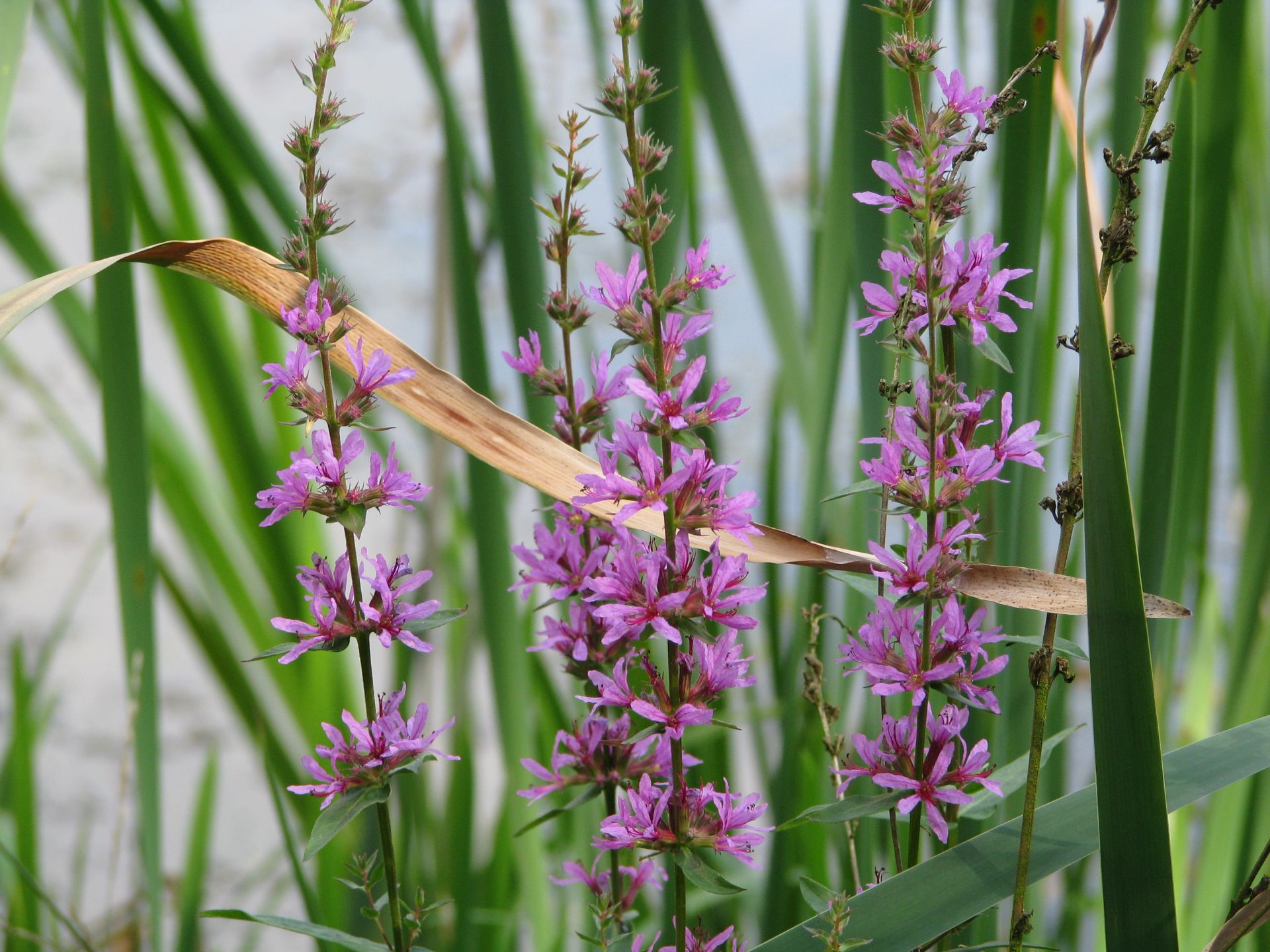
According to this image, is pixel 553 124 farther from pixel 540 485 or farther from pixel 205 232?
pixel 540 485

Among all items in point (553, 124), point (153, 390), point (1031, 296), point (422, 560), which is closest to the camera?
point (1031, 296)

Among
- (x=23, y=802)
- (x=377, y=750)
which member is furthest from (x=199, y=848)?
(x=377, y=750)

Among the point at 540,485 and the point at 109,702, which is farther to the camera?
the point at 109,702

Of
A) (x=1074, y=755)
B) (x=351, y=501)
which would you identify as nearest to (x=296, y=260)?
(x=351, y=501)

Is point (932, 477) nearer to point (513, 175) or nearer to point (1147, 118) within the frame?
point (1147, 118)

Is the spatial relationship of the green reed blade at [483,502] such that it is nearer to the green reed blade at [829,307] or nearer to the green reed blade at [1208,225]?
the green reed blade at [829,307]

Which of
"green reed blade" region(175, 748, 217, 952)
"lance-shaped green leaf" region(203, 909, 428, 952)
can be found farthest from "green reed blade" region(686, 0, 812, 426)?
"green reed blade" region(175, 748, 217, 952)
